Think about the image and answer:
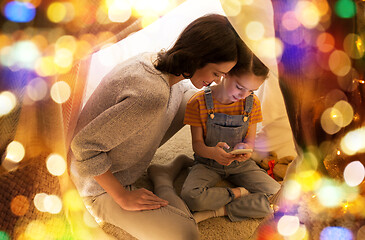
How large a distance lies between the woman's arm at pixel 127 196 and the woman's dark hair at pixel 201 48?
36 cm

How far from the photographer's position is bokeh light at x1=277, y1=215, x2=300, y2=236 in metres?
0.65

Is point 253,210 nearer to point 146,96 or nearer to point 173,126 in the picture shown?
point 173,126

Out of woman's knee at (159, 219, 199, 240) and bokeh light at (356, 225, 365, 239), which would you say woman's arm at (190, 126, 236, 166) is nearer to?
woman's knee at (159, 219, 199, 240)

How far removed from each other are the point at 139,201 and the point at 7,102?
1.73 feet

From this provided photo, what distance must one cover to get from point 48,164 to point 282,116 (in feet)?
3.13

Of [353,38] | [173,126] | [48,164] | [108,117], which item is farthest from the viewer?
[173,126]

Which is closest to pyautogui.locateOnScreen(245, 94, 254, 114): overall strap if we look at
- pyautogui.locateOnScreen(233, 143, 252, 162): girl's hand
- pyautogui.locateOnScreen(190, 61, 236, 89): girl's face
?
pyautogui.locateOnScreen(233, 143, 252, 162): girl's hand

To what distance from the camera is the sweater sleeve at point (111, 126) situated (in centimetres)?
82

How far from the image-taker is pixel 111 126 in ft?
2.72

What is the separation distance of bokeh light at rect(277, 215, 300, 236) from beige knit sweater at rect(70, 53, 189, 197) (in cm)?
43

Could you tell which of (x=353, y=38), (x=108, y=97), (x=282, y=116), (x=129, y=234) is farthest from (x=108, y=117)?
(x=282, y=116)

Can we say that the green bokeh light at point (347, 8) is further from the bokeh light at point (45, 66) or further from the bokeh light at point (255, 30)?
the bokeh light at point (45, 66)

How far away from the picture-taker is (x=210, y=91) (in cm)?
117

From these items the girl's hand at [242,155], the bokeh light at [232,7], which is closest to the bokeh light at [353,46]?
the bokeh light at [232,7]
